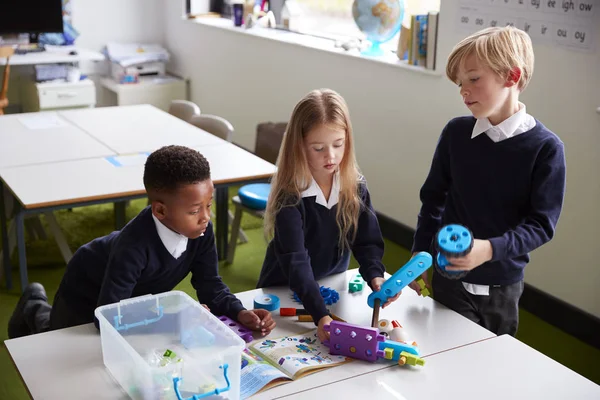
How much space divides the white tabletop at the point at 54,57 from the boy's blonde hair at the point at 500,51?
4.03 meters

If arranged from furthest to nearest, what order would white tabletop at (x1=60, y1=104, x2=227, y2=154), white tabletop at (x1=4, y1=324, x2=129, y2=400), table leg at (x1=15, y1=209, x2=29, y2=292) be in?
1. white tabletop at (x1=60, y1=104, x2=227, y2=154)
2. table leg at (x1=15, y1=209, x2=29, y2=292)
3. white tabletop at (x1=4, y1=324, x2=129, y2=400)

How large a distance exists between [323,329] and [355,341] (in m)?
0.11

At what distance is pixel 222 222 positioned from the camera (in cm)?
351

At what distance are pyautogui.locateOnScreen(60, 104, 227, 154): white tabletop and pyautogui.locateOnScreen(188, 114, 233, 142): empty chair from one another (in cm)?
8

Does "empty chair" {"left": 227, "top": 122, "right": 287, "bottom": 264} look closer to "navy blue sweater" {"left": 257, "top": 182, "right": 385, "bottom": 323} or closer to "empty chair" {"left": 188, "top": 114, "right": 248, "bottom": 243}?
"empty chair" {"left": 188, "top": 114, "right": 248, "bottom": 243}

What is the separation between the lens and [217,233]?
3.54 metres

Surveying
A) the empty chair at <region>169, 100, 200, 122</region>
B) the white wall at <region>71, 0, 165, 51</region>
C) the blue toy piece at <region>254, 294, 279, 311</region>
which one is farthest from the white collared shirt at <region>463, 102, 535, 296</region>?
the white wall at <region>71, 0, 165, 51</region>

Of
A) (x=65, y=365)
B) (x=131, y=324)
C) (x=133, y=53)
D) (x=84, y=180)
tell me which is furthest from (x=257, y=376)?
(x=133, y=53)

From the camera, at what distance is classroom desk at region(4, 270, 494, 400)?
139cm

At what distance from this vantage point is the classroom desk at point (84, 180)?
8.60 feet

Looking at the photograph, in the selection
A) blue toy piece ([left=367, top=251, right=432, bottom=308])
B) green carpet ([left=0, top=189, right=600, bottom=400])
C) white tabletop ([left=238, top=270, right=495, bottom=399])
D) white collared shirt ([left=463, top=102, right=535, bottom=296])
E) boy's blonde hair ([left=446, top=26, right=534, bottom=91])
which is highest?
boy's blonde hair ([left=446, top=26, right=534, bottom=91])

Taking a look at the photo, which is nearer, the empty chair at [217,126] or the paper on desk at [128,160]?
the paper on desk at [128,160]

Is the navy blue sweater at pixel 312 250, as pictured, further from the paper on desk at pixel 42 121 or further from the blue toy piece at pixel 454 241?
the paper on desk at pixel 42 121

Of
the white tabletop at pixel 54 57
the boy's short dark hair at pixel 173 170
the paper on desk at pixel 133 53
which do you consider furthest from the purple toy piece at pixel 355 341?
the paper on desk at pixel 133 53
